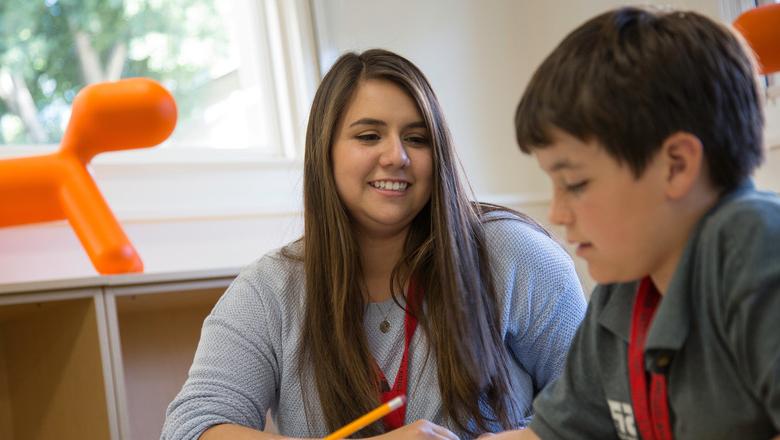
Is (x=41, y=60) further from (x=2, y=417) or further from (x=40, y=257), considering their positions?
(x=2, y=417)

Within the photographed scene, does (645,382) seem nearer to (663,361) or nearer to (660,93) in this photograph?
(663,361)

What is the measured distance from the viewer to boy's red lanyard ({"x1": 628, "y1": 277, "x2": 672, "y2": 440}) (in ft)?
2.45

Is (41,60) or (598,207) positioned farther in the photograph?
(41,60)

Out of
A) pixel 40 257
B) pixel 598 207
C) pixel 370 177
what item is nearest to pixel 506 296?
pixel 370 177

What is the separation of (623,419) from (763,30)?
1.01 meters

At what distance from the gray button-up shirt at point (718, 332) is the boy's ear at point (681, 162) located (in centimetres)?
3

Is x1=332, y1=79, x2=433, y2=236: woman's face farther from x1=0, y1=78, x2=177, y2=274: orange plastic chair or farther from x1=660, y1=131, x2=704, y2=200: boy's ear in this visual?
x1=660, y1=131, x2=704, y2=200: boy's ear

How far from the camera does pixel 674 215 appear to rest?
28.7 inches

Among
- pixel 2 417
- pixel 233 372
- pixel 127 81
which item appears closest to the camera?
pixel 233 372

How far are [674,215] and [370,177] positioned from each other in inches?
28.2

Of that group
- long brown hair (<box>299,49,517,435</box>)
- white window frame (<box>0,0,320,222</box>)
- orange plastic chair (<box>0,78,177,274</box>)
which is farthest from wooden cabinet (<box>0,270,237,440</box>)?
long brown hair (<box>299,49,517,435</box>)

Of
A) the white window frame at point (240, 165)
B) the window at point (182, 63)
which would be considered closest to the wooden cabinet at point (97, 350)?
the white window frame at point (240, 165)

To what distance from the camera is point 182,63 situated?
2354mm

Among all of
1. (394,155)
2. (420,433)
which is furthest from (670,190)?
(394,155)
